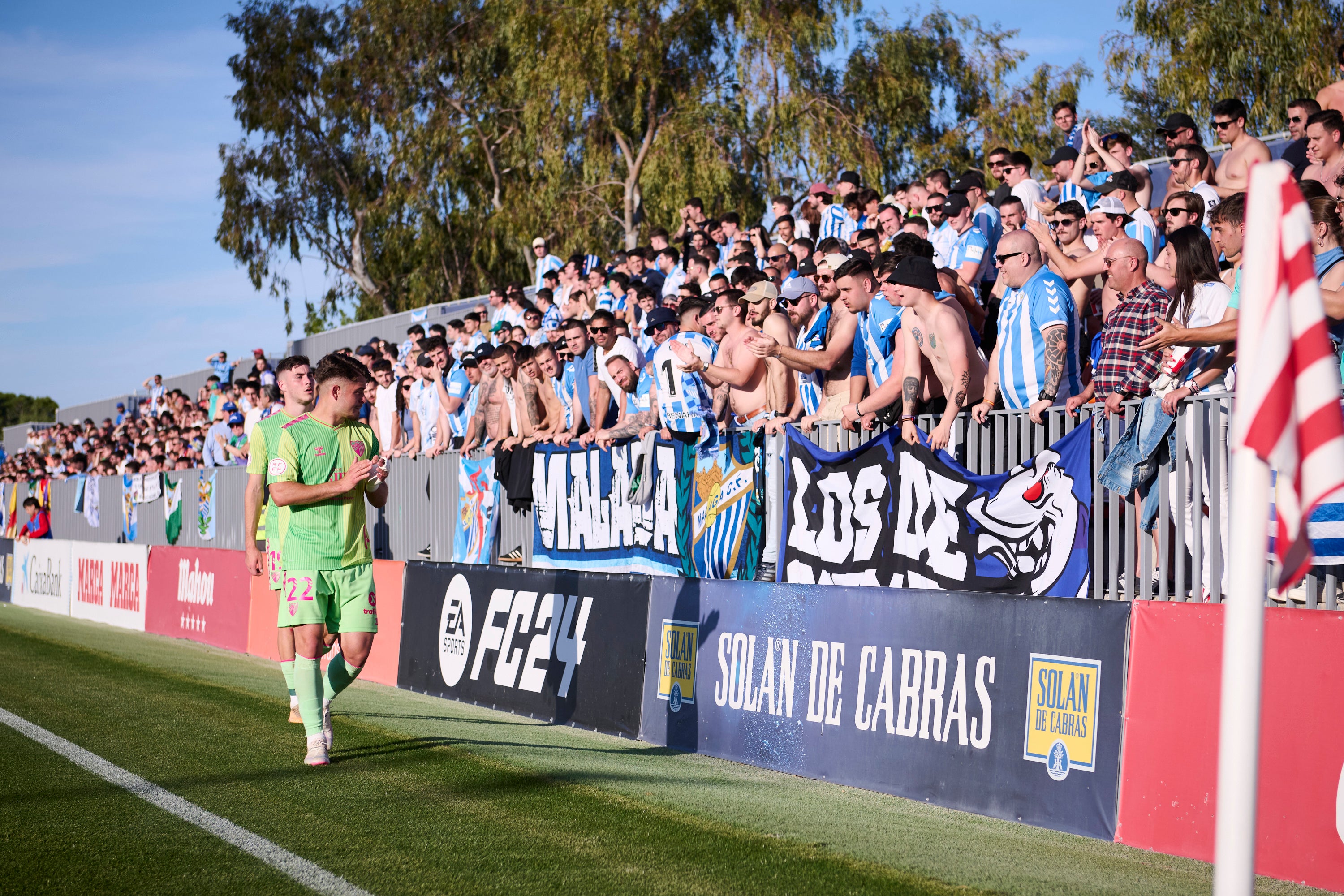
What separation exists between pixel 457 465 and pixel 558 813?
8599 millimetres

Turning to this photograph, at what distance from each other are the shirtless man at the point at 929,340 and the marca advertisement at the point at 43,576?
1990 centimetres

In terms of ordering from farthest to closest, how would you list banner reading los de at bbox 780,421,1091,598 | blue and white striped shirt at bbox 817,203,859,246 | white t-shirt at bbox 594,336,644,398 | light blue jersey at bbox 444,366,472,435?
light blue jersey at bbox 444,366,472,435 → blue and white striped shirt at bbox 817,203,859,246 → white t-shirt at bbox 594,336,644,398 → banner reading los de at bbox 780,421,1091,598

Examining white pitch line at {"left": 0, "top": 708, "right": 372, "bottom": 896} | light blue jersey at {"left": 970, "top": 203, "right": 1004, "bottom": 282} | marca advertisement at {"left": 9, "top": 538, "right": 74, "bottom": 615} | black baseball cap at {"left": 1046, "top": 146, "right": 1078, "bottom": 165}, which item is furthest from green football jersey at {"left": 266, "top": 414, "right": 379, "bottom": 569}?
marca advertisement at {"left": 9, "top": 538, "right": 74, "bottom": 615}

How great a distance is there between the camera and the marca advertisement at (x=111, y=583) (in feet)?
66.7

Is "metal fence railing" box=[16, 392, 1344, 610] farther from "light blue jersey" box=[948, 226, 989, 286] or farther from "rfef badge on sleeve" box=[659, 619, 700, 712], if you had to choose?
"light blue jersey" box=[948, 226, 989, 286]

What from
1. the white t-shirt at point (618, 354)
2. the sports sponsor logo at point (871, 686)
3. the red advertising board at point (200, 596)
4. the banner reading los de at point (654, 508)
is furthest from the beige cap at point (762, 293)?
the red advertising board at point (200, 596)

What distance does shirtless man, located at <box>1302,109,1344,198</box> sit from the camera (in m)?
9.26

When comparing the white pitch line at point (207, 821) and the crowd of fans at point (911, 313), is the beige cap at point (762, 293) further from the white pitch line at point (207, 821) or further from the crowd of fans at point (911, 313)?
the white pitch line at point (207, 821)

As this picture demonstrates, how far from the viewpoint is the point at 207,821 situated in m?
5.88

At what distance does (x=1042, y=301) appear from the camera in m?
8.30

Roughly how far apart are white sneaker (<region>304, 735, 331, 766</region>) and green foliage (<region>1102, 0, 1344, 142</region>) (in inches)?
933

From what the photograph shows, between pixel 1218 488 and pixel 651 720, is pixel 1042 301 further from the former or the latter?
pixel 651 720

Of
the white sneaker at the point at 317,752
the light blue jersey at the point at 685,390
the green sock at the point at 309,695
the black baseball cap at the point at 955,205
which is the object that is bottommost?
the white sneaker at the point at 317,752

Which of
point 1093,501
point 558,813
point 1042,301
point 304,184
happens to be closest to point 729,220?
point 1042,301
